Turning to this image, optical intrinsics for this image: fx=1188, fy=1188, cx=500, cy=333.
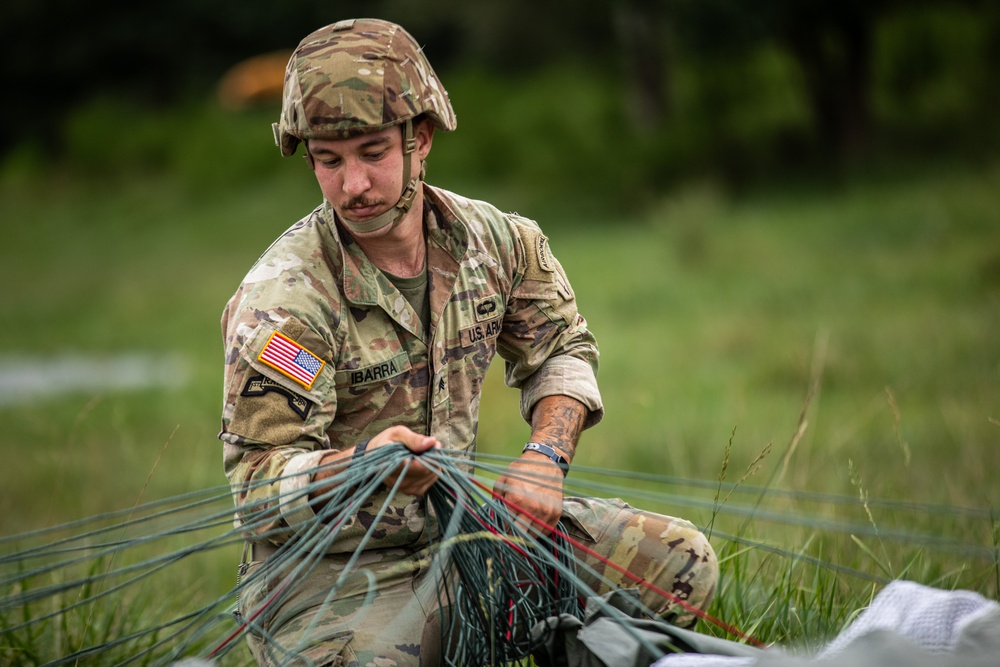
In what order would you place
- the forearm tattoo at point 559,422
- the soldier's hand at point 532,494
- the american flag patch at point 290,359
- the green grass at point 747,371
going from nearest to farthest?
the american flag patch at point 290,359 → the soldier's hand at point 532,494 → the forearm tattoo at point 559,422 → the green grass at point 747,371

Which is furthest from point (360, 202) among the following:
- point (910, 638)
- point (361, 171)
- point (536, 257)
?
point (910, 638)

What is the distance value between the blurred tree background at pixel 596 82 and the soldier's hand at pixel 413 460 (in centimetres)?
1171

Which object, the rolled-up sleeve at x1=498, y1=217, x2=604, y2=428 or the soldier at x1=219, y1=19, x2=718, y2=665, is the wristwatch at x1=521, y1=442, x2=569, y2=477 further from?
the rolled-up sleeve at x1=498, y1=217, x2=604, y2=428

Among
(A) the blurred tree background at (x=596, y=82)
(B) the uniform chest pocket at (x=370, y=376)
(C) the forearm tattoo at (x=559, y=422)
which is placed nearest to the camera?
(B) the uniform chest pocket at (x=370, y=376)

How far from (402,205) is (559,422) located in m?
0.67

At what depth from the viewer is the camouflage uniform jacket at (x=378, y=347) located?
8.52ft

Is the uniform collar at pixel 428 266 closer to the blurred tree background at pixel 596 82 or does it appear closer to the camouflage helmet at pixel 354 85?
the camouflage helmet at pixel 354 85

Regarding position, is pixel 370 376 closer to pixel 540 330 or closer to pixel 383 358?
pixel 383 358

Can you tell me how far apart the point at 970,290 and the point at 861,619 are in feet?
22.3

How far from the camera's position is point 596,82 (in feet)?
70.4

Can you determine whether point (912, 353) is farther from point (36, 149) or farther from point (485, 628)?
point (36, 149)

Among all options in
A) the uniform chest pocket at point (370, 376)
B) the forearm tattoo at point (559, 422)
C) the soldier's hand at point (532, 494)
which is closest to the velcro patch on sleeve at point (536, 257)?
the forearm tattoo at point (559, 422)

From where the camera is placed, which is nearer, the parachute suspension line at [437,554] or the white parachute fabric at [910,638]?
the white parachute fabric at [910,638]

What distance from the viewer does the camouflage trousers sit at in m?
2.65
